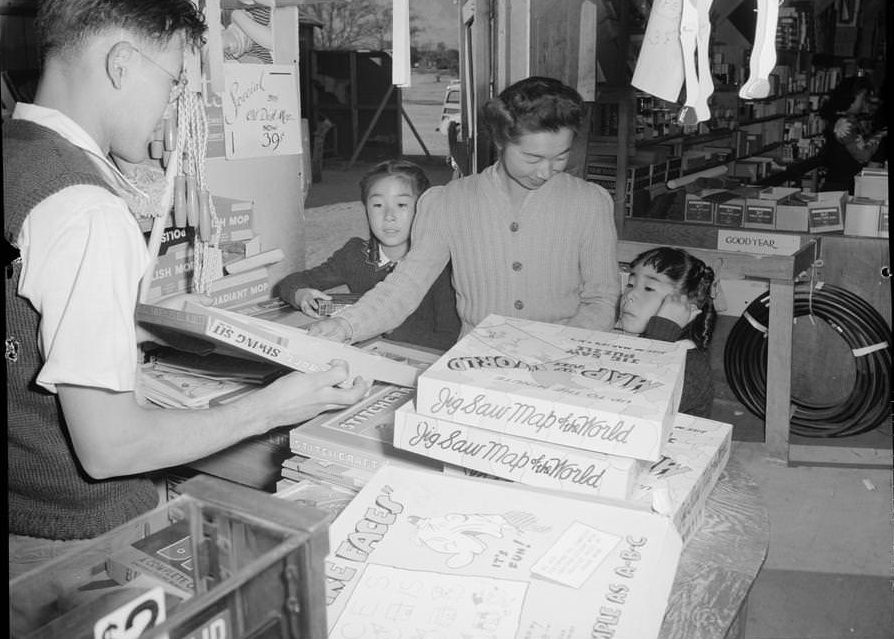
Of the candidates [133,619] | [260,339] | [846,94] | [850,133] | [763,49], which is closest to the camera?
[133,619]

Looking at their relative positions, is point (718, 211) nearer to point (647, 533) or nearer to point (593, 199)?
point (593, 199)

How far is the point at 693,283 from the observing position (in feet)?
9.76

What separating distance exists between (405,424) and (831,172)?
6138mm

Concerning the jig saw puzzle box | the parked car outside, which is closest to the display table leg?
the parked car outside

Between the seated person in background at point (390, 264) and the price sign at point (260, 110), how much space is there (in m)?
0.32

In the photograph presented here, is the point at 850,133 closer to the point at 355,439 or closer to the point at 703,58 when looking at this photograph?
the point at 703,58

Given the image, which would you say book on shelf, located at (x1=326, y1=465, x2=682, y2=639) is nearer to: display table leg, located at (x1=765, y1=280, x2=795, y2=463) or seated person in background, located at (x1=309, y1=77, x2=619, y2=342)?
seated person in background, located at (x1=309, y1=77, x2=619, y2=342)

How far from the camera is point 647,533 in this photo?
1.19m

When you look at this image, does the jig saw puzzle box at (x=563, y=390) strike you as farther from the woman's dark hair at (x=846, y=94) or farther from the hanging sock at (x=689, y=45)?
the woman's dark hair at (x=846, y=94)

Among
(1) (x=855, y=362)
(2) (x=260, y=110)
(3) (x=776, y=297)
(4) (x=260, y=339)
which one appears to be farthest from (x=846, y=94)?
(4) (x=260, y=339)

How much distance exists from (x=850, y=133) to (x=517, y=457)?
20.1 ft

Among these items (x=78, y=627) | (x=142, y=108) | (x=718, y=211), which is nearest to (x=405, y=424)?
(x=142, y=108)

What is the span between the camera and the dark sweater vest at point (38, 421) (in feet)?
3.76

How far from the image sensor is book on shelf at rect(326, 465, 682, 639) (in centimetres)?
105
